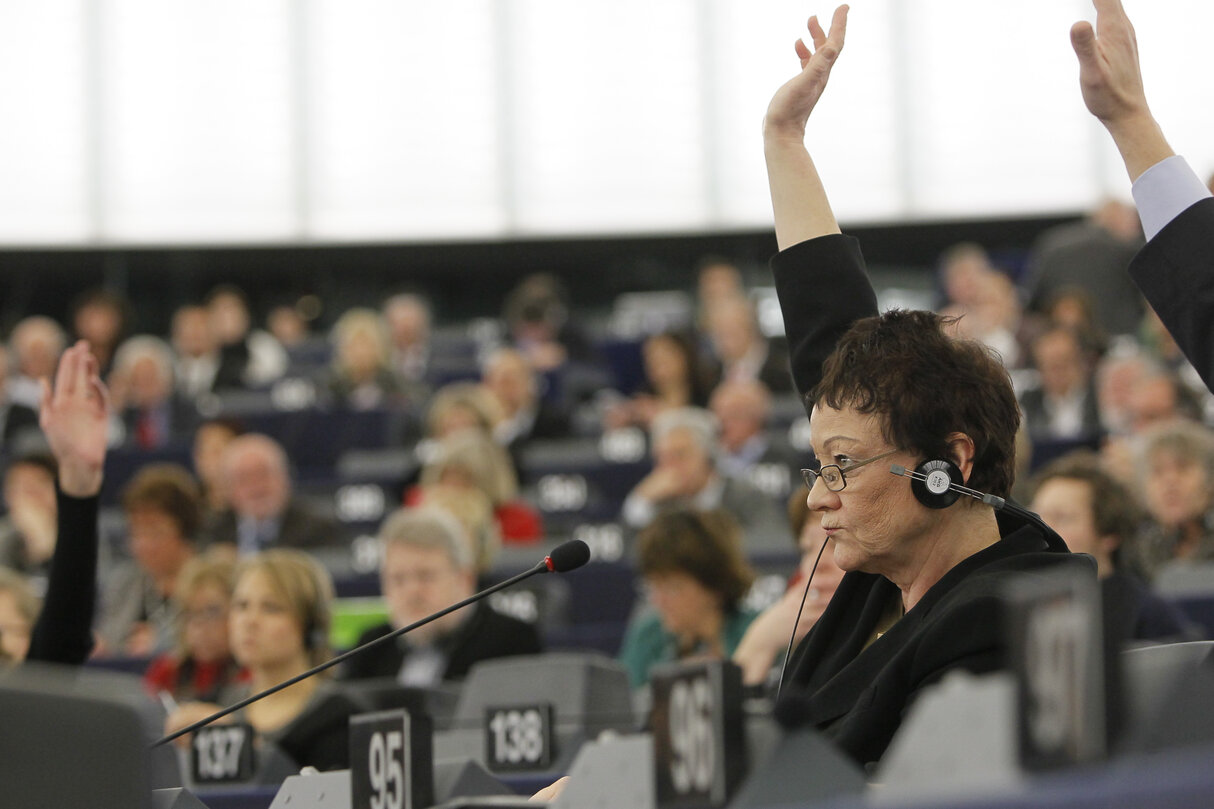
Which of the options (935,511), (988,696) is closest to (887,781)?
(988,696)

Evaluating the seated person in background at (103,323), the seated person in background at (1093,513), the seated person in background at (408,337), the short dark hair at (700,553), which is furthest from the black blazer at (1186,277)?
the seated person in background at (103,323)

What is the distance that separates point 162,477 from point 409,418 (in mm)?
2682

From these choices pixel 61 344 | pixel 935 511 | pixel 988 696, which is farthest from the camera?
pixel 61 344

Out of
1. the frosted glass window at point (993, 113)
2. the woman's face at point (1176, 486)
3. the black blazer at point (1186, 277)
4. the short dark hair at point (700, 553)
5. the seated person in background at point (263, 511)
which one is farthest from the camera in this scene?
the frosted glass window at point (993, 113)

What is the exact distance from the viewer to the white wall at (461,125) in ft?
33.4

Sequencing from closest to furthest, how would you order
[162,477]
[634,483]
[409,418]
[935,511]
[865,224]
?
1. [935,511]
2. [162,477]
3. [634,483]
4. [409,418]
5. [865,224]

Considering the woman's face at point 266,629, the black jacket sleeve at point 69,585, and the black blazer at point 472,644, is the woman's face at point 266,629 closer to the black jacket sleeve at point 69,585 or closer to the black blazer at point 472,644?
the black blazer at point 472,644

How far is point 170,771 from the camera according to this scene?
88.7 inches

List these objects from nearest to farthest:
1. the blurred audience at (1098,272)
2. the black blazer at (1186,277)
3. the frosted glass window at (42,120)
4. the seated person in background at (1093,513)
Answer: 1. the black blazer at (1186,277)
2. the seated person in background at (1093,513)
3. the blurred audience at (1098,272)
4. the frosted glass window at (42,120)

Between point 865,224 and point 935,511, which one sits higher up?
point 865,224

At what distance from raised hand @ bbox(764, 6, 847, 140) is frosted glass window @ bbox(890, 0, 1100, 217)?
320 inches

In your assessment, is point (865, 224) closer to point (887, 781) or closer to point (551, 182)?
point (551, 182)

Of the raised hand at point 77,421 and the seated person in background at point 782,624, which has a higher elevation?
the raised hand at point 77,421

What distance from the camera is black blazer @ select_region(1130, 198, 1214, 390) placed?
1.74 m
